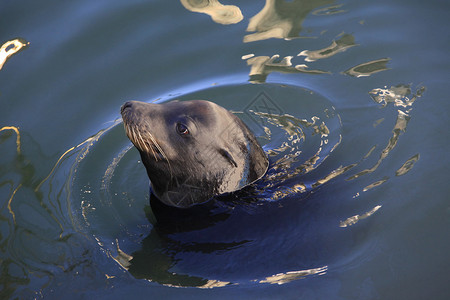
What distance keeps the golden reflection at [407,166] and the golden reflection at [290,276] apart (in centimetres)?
137

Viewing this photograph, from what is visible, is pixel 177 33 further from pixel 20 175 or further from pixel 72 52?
pixel 20 175

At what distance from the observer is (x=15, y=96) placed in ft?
21.6

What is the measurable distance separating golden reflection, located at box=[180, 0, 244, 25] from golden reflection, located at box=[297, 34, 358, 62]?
3.75 feet

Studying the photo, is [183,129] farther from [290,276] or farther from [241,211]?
[290,276]

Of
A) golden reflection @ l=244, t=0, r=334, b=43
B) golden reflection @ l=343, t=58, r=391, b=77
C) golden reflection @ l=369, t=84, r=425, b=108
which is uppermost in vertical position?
golden reflection @ l=244, t=0, r=334, b=43

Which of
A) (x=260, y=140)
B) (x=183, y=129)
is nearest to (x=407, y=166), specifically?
(x=260, y=140)

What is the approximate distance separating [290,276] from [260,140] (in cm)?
205

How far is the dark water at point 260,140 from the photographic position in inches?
170

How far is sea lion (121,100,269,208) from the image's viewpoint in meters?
4.76

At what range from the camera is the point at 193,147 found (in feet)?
15.8

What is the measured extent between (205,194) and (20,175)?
2000mm

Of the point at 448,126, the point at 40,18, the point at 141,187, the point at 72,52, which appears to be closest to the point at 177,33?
the point at 72,52

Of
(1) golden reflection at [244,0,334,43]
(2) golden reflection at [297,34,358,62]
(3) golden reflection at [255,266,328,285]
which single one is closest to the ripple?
(3) golden reflection at [255,266,328,285]

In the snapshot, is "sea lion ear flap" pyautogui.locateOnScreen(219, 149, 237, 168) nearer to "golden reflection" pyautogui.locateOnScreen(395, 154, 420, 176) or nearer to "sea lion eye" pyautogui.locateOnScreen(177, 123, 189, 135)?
"sea lion eye" pyautogui.locateOnScreen(177, 123, 189, 135)
